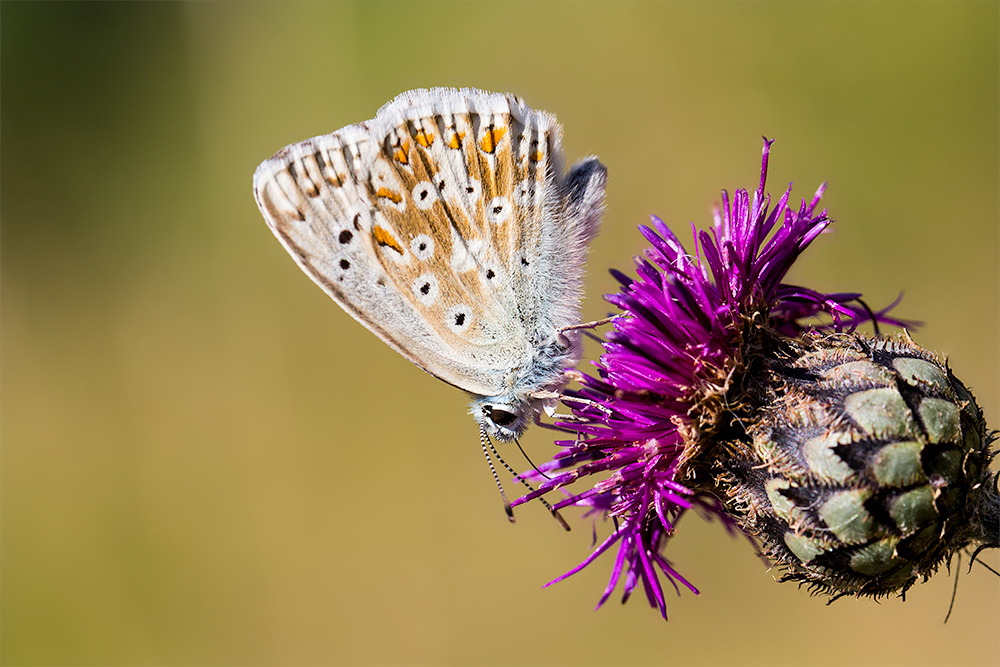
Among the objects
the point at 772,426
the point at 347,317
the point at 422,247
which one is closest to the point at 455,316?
the point at 422,247

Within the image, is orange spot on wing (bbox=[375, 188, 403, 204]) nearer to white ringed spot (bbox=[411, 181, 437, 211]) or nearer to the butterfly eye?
white ringed spot (bbox=[411, 181, 437, 211])

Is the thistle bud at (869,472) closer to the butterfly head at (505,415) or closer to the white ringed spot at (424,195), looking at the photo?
the butterfly head at (505,415)

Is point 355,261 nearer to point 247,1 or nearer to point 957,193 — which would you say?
point 957,193

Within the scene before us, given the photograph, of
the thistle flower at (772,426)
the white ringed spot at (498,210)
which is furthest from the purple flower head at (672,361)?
the white ringed spot at (498,210)

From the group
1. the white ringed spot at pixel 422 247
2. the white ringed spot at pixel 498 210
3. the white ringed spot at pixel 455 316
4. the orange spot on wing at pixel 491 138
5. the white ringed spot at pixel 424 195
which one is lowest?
the white ringed spot at pixel 455 316

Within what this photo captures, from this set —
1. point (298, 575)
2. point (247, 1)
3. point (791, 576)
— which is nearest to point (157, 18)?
point (247, 1)

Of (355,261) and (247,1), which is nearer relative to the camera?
(355,261)
